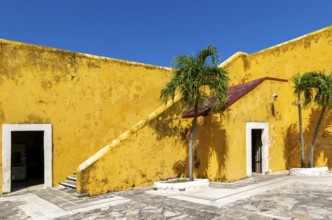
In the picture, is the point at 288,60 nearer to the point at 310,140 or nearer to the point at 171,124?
the point at 310,140

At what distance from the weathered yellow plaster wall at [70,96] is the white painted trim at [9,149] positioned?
0.62 ft

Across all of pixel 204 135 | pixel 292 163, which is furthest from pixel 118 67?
pixel 292 163

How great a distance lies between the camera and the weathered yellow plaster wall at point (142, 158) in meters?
9.13

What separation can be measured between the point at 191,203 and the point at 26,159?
10.2 m

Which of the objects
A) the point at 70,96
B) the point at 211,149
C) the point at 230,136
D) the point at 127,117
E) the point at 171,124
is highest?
the point at 70,96

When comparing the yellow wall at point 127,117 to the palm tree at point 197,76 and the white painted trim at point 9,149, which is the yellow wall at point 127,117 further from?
the palm tree at point 197,76

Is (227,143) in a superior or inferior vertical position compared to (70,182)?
superior

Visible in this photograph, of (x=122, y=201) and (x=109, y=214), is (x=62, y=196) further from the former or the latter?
(x=109, y=214)

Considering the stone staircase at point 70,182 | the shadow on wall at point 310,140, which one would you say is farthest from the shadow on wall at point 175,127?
the shadow on wall at point 310,140

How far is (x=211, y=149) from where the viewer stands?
418 inches

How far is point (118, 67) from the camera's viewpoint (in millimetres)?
12648

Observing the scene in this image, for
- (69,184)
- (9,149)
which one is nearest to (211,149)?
(69,184)

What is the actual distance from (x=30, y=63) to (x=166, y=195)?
22.5 ft

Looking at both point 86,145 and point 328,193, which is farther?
point 86,145
